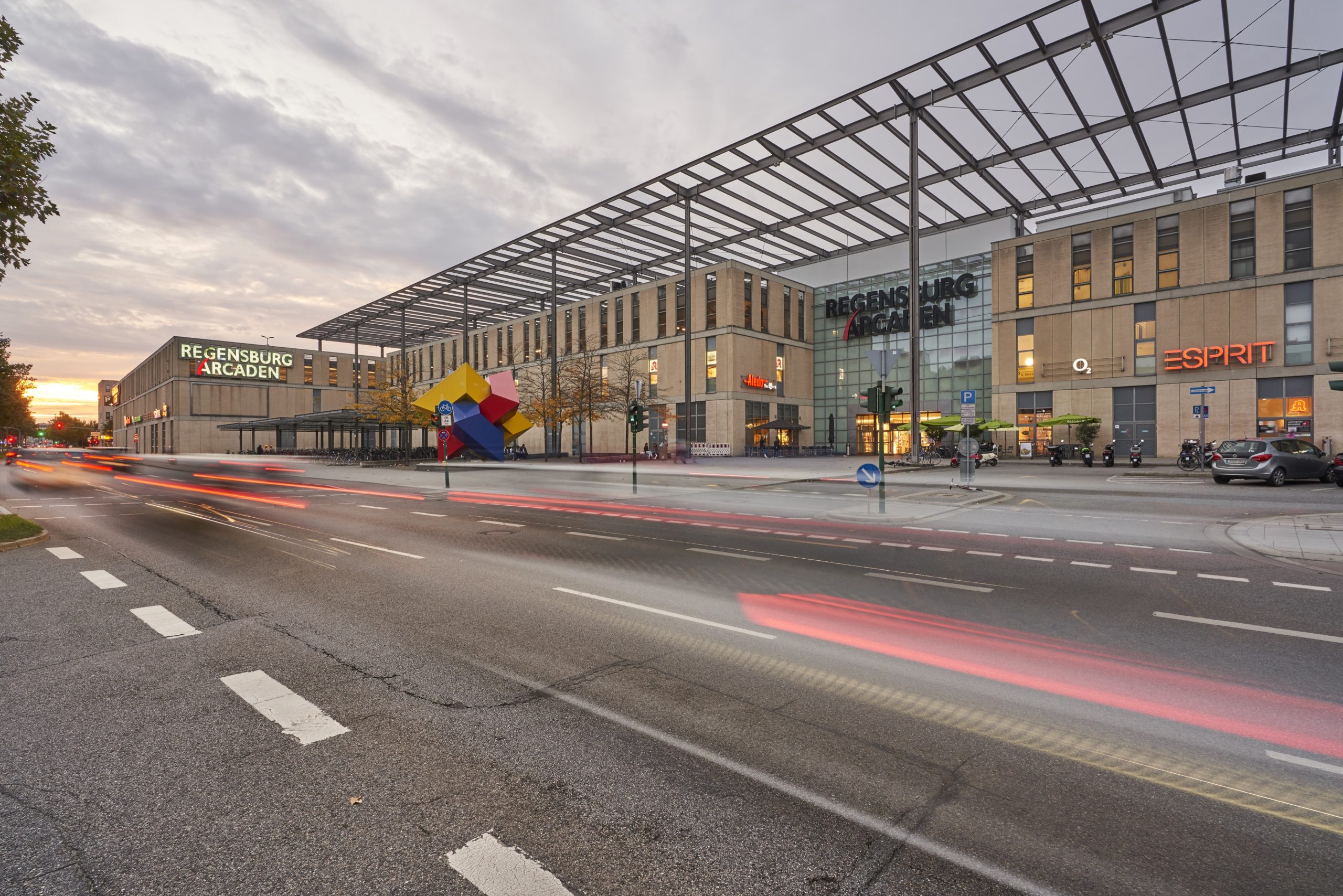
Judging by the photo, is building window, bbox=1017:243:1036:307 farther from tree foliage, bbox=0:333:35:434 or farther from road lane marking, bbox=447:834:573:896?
tree foliage, bbox=0:333:35:434

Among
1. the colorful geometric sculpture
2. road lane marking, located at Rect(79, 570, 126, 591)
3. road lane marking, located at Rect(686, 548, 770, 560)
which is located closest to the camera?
road lane marking, located at Rect(79, 570, 126, 591)

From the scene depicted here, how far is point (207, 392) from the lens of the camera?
279ft

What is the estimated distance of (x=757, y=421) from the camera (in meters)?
52.3

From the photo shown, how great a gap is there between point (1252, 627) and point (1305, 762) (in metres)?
3.09

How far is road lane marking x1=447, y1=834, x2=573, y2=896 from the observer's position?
236cm

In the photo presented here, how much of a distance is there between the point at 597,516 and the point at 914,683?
10.9 meters

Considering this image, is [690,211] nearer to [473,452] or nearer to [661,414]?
[661,414]

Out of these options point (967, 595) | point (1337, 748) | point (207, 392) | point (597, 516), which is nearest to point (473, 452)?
point (597, 516)

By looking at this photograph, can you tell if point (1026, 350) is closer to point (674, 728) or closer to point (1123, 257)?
point (1123, 257)

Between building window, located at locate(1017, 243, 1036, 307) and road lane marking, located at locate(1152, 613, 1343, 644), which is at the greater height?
building window, located at locate(1017, 243, 1036, 307)

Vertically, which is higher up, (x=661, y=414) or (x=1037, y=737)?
(x=661, y=414)

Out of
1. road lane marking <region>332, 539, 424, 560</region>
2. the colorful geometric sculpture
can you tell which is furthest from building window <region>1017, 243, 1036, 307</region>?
road lane marking <region>332, 539, 424, 560</region>

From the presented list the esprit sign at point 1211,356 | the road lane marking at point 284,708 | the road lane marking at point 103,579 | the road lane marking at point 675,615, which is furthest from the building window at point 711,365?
the road lane marking at point 284,708

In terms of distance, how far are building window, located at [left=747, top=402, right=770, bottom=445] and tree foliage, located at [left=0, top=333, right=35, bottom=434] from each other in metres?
47.8
